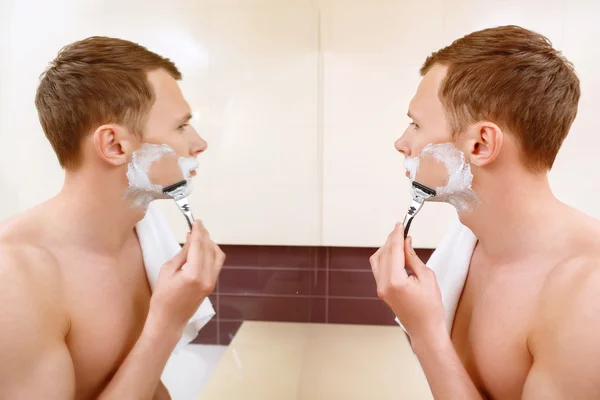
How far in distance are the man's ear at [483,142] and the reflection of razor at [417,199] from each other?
0.27 ft

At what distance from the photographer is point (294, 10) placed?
3.52 ft

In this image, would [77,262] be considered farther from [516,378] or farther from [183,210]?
[516,378]

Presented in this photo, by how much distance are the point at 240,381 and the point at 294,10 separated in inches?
31.3

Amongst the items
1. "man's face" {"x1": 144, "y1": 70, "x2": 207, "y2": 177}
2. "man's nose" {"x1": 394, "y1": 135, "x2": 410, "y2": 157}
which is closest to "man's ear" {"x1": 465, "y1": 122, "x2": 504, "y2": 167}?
"man's nose" {"x1": 394, "y1": 135, "x2": 410, "y2": 157}

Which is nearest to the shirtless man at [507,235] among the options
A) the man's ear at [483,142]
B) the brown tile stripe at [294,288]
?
the man's ear at [483,142]

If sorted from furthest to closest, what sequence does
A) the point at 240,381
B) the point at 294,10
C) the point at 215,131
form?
the point at 294,10
the point at 240,381
the point at 215,131

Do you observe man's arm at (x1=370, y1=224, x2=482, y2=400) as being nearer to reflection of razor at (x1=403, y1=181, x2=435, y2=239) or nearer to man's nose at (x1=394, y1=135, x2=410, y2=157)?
reflection of razor at (x1=403, y1=181, x2=435, y2=239)

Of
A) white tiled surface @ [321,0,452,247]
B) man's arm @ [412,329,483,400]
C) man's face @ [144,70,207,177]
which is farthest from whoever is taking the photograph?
white tiled surface @ [321,0,452,247]

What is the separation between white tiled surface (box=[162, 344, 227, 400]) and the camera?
2.06ft

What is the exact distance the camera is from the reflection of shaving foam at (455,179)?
2.14 feet

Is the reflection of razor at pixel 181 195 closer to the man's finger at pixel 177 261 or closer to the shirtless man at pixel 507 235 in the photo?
the man's finger at pixel 177 261

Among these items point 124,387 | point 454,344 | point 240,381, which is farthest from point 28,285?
point 454,344

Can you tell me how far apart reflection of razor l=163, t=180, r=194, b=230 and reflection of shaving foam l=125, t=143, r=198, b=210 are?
1cm

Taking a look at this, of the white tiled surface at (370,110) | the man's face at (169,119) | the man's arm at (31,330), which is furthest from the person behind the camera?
the white tiled surface at (370,110)
